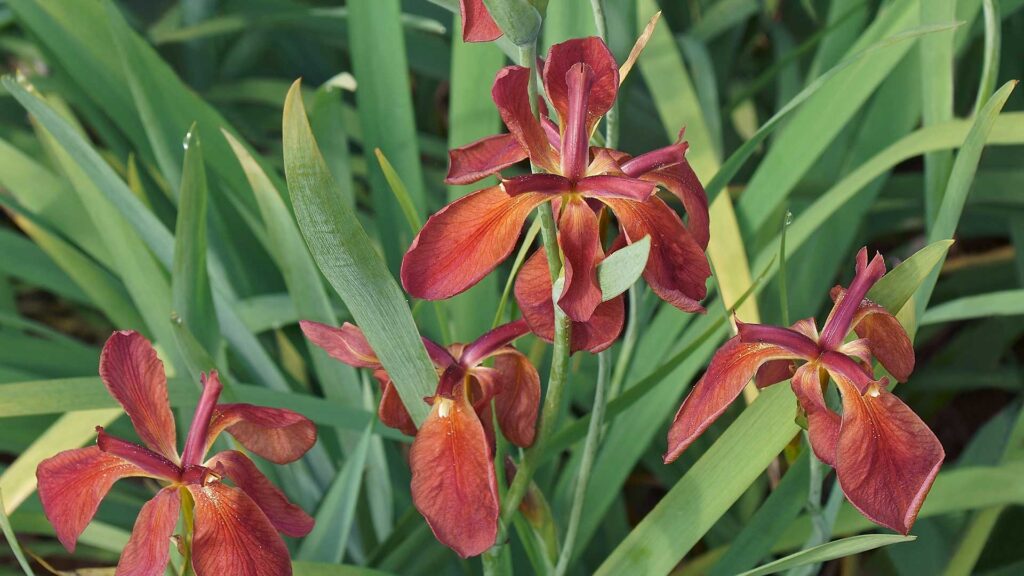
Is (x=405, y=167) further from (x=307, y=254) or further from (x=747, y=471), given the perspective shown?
(x=747, y=471)

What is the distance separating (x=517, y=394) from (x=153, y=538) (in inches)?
7.2

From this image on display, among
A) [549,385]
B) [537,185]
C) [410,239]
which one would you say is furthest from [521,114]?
[410,239]

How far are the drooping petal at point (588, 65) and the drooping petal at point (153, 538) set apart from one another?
0.78ft

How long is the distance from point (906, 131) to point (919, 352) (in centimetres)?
40

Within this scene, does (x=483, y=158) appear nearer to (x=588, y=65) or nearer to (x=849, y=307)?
(x=588, y=65)

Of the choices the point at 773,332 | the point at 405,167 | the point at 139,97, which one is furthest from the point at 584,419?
the point at 139,97

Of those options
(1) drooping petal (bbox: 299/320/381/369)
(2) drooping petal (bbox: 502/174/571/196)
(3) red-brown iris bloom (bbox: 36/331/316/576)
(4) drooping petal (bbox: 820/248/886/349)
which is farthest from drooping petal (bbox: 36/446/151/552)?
(4) drooping petal (bbox: 820/248/886/349)

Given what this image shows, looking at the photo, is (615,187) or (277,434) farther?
(277,434)

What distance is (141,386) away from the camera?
45 cm

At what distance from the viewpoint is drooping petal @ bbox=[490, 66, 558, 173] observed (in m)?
0.39

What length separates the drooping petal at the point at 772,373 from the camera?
1.59 feet

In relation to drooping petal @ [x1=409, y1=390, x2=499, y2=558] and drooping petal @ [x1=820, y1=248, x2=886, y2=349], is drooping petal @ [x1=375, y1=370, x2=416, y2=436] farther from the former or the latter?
drooping petal @ [x1=820, y1=248, x2=886, y2=349]

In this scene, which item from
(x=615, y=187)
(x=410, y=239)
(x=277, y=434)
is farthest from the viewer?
(x=410, y=239)

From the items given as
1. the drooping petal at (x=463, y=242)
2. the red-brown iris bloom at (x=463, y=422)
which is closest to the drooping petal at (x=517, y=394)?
the red-brown iris bloom at (x=463, y=422)
